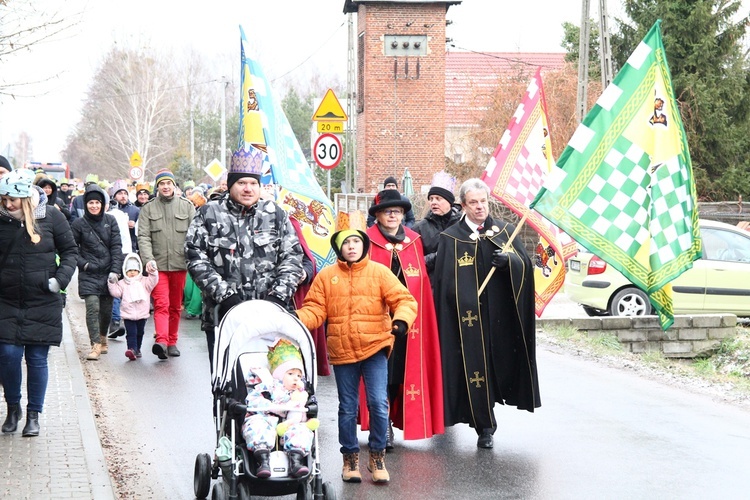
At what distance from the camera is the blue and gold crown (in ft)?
24.0

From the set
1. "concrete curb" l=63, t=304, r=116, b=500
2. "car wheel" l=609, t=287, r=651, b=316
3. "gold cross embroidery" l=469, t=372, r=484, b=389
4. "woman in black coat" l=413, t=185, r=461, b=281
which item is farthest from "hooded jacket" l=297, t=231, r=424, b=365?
"car wheel" l=609, t=287, r=651, b=316

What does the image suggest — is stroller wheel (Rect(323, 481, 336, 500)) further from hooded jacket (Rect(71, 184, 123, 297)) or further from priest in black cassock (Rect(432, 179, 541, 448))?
hooded jacket (Rect(71, 184, 123, 297))

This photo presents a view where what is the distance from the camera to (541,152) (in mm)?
12562

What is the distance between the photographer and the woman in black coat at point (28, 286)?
→ 8281 millimetres

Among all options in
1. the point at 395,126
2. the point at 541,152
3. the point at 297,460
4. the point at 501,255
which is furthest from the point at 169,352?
the point at 395,126

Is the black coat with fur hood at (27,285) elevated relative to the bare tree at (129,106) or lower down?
lower down

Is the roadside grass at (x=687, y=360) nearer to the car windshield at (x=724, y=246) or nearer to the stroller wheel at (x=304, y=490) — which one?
the car windshield at (x=724, y=246)

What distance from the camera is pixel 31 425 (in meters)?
8.48

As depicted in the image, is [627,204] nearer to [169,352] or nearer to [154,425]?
[154,425]

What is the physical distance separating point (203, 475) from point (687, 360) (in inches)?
413

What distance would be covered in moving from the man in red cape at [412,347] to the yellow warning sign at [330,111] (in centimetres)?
1173

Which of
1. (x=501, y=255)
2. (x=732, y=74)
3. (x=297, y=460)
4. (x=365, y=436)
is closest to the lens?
(x=297, y=460)

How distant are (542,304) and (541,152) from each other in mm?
2062

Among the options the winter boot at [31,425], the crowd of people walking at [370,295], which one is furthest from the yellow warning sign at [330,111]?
the winter boot at [31,425]
